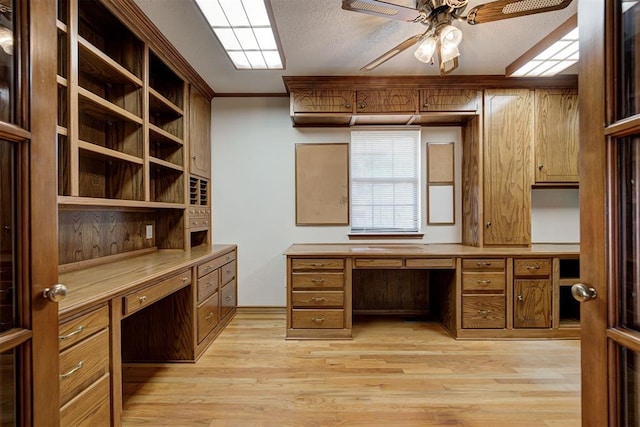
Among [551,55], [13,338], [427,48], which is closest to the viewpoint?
[13,338]

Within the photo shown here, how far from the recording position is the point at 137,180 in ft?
7.87

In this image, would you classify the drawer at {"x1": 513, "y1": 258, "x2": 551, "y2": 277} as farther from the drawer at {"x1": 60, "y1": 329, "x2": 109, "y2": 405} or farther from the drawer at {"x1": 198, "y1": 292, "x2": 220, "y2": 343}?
the drawer at {"x1": 60, "y1": 329, "x2": 109, "y2": 405}

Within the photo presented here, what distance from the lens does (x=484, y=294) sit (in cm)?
298

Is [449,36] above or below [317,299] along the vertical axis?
above

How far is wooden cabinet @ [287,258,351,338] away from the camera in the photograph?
118 inches

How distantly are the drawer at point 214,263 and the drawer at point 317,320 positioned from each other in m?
0.89

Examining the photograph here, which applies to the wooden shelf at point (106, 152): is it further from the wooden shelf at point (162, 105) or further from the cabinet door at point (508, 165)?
the cabinet door at point (508, 165)

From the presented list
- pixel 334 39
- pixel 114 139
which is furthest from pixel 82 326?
pixel 334 39

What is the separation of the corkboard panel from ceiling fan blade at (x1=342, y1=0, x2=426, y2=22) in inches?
72.6

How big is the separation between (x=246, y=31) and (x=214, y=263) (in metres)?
2.04

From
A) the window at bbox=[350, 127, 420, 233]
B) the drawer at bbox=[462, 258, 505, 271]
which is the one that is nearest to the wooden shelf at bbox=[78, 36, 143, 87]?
the window at bbox=[350, 127, 420, 233]

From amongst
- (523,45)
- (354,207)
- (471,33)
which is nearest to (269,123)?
(354,207)

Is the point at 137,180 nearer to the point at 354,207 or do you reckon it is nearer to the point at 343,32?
the point at 343,32

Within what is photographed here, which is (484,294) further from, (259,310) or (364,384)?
(259,310)
